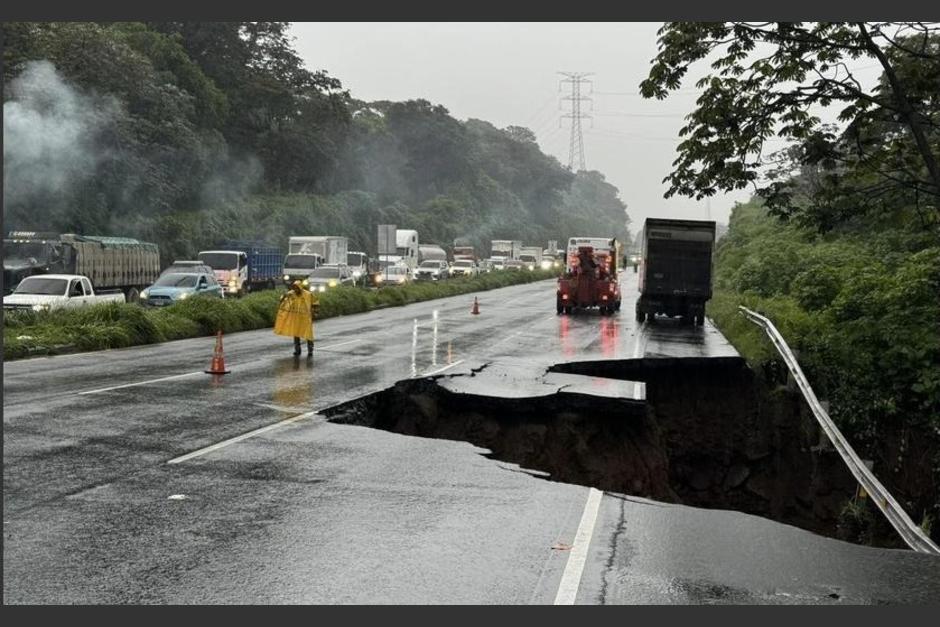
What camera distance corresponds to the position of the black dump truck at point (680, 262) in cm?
3186

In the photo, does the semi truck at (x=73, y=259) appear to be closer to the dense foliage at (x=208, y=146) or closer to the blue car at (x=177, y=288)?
the blue car at (x=177, y=288)

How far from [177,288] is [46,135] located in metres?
18.2

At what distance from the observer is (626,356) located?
2136cm

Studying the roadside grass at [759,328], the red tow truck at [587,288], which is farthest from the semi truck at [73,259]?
the roadside grass at [759,328]

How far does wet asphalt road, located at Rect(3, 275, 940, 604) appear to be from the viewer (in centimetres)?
662

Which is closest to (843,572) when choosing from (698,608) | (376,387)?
(698,608)

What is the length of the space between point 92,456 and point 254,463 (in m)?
1.68

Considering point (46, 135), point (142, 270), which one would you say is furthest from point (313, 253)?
point (46, 135)

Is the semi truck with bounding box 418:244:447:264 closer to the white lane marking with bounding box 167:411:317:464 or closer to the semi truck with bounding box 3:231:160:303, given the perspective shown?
the semi truck with bounding box 3:231:160:303

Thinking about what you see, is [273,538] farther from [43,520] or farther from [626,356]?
[626,356]

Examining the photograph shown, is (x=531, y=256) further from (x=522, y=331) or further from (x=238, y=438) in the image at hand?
(x=238, y=438)

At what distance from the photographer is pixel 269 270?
49.1m

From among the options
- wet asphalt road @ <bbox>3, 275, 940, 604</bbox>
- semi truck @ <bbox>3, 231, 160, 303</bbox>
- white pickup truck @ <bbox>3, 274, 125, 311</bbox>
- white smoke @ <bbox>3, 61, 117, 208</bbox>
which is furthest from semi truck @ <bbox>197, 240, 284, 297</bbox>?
wet asphalt road @ <bbox>3, 275, 940, 604</bbox>

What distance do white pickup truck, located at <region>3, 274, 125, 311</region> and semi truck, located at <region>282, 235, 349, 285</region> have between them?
68.7ft
